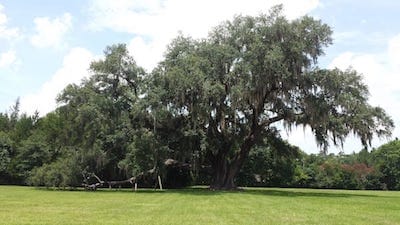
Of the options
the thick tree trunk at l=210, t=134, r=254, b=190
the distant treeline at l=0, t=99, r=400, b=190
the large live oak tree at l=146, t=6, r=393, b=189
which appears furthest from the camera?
the thick tree trunk at l=210, t=134, r=254, b=190

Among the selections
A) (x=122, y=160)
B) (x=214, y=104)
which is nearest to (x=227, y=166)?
(x=214, y=104)

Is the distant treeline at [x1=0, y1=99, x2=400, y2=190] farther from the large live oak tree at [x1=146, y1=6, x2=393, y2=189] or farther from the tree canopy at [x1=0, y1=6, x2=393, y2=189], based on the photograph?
the large live oak tree at [x1=146, y1=6, x2=393, y2=189]

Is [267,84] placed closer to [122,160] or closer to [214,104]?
[214,104]

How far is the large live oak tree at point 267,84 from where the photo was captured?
107 ft

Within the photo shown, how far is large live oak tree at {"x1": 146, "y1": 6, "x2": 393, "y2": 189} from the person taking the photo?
1287 inches

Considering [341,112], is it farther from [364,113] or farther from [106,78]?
[106,78]

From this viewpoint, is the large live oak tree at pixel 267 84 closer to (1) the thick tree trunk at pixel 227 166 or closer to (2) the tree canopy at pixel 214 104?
(2) the tree canopy at pixel 214 104

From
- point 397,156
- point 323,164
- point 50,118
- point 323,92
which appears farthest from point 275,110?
point 397,156

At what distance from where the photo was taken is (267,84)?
109ft

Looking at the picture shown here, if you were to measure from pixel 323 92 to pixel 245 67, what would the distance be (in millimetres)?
5650

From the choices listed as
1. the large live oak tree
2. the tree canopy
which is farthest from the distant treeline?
the large live oak tree

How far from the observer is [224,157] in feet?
128

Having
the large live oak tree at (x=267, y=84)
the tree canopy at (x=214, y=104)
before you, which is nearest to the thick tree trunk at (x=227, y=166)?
the tree canopy at (x=214, y=104)

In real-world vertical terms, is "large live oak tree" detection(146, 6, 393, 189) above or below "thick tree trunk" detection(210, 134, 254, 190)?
above
